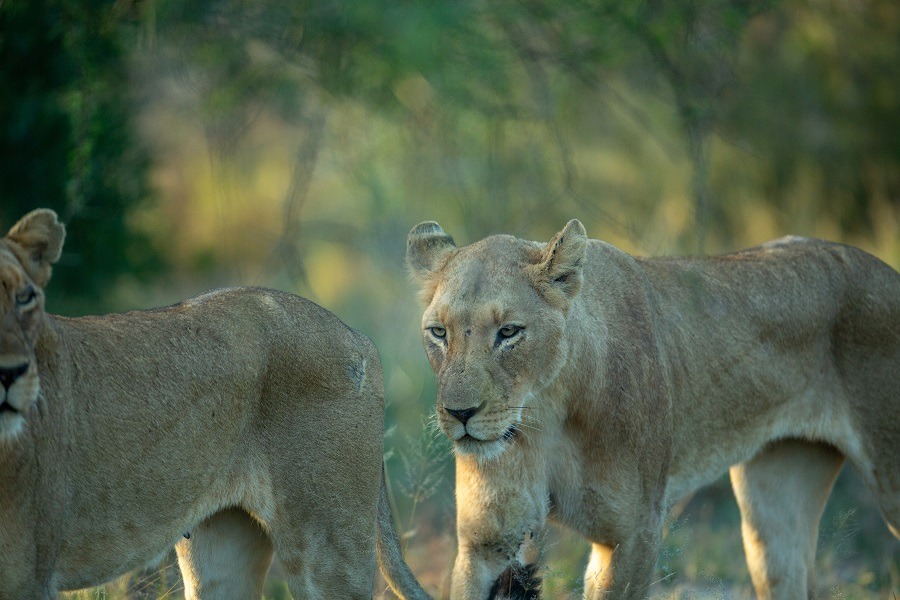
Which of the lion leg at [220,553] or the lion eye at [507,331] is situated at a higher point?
the lion eye at [507,331]

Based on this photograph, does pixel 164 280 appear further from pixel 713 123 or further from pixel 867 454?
pixel 867 454

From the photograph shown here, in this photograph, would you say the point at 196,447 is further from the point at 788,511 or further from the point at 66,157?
the point at 66,157

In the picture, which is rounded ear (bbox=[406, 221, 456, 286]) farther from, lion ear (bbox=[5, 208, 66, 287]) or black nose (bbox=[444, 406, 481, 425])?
lion ear (bbox=[5, 208, 66, 287])

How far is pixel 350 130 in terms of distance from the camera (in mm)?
7508

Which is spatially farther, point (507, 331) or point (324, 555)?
point (507, 331)

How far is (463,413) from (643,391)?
983mm

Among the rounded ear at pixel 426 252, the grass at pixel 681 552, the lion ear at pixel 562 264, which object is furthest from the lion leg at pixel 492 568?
the rounded ear at pixel 426 252

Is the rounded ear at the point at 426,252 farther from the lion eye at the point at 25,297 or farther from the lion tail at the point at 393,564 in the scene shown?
the lion eye at the point at 25,297

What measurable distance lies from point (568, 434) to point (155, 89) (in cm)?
934

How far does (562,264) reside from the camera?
4.59 metres

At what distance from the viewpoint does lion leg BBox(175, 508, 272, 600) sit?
4.35 meters

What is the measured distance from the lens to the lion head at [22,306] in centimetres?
327

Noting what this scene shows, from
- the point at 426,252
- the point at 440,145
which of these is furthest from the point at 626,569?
the point at 440,145

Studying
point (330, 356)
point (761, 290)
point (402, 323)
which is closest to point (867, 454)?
point (761, 290)
